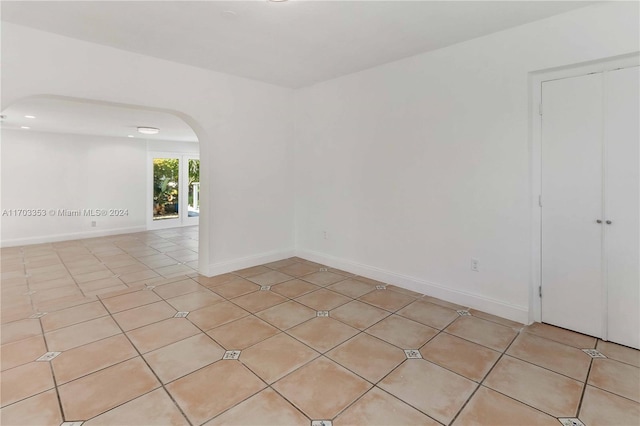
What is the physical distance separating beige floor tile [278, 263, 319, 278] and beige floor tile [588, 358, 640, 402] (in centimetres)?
303

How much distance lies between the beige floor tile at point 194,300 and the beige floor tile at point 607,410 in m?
3.08

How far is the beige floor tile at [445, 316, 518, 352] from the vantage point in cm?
248

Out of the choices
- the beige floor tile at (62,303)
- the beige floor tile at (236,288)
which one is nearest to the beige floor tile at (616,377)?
the beige floor tile at (236,288)

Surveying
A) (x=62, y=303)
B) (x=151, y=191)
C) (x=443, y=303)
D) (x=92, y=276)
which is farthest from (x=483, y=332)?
(x=151, y=191)

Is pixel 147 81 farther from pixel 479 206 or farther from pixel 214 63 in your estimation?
pixel 479 206

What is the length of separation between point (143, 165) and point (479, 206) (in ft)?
26.6

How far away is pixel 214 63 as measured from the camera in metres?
3.65

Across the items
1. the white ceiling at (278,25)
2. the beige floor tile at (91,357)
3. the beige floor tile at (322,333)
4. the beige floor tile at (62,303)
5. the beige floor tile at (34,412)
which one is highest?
the white ceiling at (278,25)

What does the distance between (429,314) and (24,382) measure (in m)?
3.19

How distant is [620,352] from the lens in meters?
2.34

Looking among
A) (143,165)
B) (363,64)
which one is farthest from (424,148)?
(143,165)

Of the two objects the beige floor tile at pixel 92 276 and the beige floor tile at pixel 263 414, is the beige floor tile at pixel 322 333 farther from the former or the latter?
the beige floor tile at pixel 92 276

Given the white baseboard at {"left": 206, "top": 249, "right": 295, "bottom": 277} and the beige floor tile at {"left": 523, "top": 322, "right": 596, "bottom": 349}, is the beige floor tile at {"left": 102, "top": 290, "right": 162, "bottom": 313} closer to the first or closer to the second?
the white baseboard at {"left": 206, "top": 249, "right": 295, "bottom": 277}

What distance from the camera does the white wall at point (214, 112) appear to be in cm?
276
